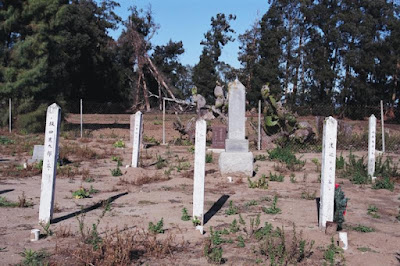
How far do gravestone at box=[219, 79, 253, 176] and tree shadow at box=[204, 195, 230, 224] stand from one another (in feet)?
8.47

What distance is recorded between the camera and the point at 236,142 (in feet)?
39.1

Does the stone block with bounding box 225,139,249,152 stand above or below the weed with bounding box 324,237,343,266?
above

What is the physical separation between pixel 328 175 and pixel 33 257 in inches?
160

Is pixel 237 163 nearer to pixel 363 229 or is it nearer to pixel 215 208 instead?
pixel 215 208

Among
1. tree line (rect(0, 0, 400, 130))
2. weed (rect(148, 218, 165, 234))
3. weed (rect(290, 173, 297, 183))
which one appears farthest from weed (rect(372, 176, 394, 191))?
tree line (rect(0, 0, 400, 130))

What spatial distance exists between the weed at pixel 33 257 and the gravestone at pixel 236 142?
22.7ft

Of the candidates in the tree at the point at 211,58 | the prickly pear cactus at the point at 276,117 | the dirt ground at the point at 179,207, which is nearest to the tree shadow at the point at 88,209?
the dirt ground at the point at 179,207

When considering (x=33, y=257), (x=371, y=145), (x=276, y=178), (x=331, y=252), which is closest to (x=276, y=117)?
(x=371, y=145)

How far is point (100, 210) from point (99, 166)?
5.63 m

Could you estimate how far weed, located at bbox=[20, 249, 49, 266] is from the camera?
16.1 feet

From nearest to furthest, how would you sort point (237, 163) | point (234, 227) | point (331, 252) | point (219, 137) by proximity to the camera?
point (331, 252) < point (234, 227) < point (237, 163) < point (219, 137)

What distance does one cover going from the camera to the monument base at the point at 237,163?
38.4 ft

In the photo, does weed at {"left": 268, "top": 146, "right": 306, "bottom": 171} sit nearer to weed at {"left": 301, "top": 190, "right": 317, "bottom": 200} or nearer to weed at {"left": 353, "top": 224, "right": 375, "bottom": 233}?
weed at {"left": 301, "top": 190, "right": 317, "bottom": 200}

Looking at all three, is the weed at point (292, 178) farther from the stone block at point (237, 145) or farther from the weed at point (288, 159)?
the stone block at point (237, 145)
